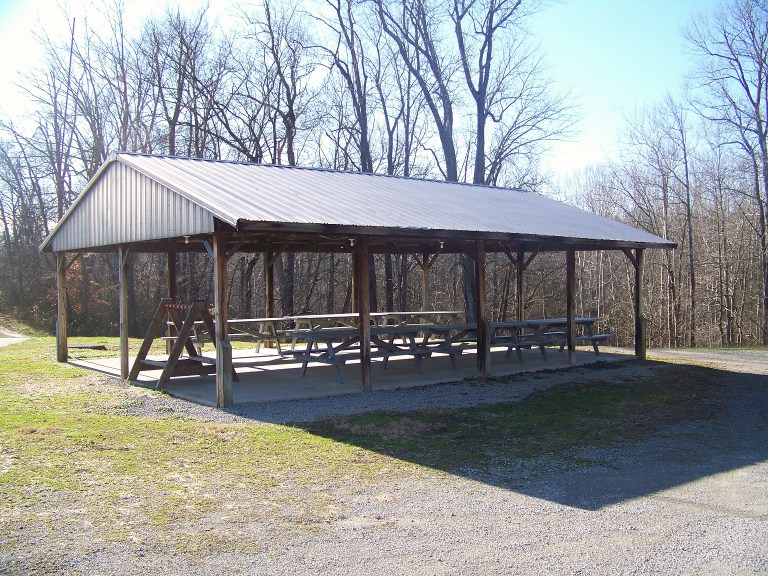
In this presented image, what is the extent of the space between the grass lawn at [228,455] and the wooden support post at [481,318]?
1672 mm

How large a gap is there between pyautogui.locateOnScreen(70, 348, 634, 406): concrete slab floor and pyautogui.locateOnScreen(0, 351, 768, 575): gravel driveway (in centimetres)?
437

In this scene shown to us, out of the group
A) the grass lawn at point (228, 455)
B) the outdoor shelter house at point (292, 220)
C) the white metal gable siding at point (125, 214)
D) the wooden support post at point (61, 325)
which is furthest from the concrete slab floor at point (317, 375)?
the white metal gable siding at point (125, 214)

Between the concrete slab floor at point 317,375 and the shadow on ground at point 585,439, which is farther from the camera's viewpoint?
the concrete slab floor at point 317,375

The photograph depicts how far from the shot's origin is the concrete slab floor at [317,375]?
9920mm

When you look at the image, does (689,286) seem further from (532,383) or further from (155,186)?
(155,186)

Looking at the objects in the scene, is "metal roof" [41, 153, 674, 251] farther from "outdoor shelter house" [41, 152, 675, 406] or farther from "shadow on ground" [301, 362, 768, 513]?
"shadow on ground" [301, 362, 768, 513]

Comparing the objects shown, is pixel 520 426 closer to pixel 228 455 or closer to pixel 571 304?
pixel 228 455

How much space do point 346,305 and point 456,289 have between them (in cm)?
522

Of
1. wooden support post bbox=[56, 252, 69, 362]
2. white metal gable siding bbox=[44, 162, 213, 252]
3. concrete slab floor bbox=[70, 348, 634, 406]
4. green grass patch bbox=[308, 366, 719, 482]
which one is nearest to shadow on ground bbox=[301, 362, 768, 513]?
green grass patch bbox=[308, 366, 719, 482]

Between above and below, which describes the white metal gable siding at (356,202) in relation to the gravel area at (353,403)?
above

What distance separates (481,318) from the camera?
451 inches

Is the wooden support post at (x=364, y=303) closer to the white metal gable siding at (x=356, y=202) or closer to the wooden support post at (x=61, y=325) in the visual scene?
the white metal gable siding at (x=356, y=202)

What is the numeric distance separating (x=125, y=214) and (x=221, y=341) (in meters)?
3.76

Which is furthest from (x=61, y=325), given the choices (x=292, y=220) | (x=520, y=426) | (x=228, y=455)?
(x=520, y=426)
